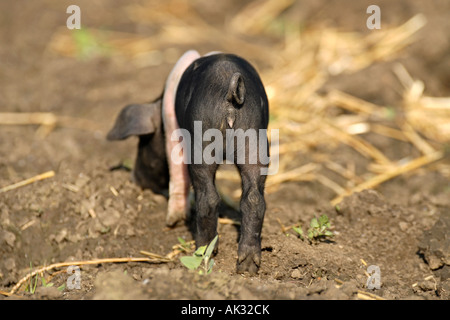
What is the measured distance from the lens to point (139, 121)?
4.73 meters

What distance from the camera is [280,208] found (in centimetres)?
493

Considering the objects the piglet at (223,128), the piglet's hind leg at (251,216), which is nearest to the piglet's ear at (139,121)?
the piglet at (223,128)

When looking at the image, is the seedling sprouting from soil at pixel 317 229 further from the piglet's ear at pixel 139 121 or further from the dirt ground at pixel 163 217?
the piglet's ear at pixel 139 121

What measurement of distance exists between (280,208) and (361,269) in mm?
1056

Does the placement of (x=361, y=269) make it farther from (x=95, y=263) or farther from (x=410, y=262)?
(x=95, y=263)

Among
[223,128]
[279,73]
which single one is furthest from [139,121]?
[279,73]

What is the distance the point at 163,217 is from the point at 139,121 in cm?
77

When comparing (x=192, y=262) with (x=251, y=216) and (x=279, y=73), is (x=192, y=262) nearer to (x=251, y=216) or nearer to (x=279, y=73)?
(x=251, y=216)

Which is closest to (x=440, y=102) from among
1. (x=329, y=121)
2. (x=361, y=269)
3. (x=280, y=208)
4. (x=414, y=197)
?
(x=329, y=121)

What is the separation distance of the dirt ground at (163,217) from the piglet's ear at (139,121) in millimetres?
531

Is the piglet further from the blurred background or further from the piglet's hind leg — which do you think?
the blurred background

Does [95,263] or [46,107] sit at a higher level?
[46,107]

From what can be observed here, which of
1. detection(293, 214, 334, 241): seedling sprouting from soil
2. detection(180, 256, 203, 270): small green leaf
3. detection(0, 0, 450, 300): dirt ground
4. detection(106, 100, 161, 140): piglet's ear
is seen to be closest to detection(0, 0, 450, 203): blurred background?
detection(0, 0, 450, 300): dirt ground

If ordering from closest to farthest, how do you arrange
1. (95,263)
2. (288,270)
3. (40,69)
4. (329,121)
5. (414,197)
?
(288,270)
(95,263)
(414,197)
(329,121)
(40,69)
